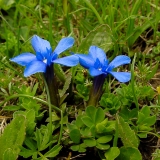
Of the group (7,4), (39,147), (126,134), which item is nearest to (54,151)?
(39,147)

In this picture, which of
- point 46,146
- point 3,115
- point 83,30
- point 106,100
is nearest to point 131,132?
point 106,100

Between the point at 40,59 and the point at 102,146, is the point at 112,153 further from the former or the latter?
the point at 40,59

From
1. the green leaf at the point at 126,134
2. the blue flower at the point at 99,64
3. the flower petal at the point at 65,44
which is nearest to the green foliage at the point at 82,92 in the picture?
the green leaf at the point at 126,134

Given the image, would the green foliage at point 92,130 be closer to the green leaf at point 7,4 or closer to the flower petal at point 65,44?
the flower petal at point 65,44

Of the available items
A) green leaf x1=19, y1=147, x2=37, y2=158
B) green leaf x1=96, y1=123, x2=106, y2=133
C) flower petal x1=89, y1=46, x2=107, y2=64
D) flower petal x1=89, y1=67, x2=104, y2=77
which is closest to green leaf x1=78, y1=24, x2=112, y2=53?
flower petal x1=89, y1=46, x2=107, y2=64

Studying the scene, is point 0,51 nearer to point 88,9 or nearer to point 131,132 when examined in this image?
point 88,9
